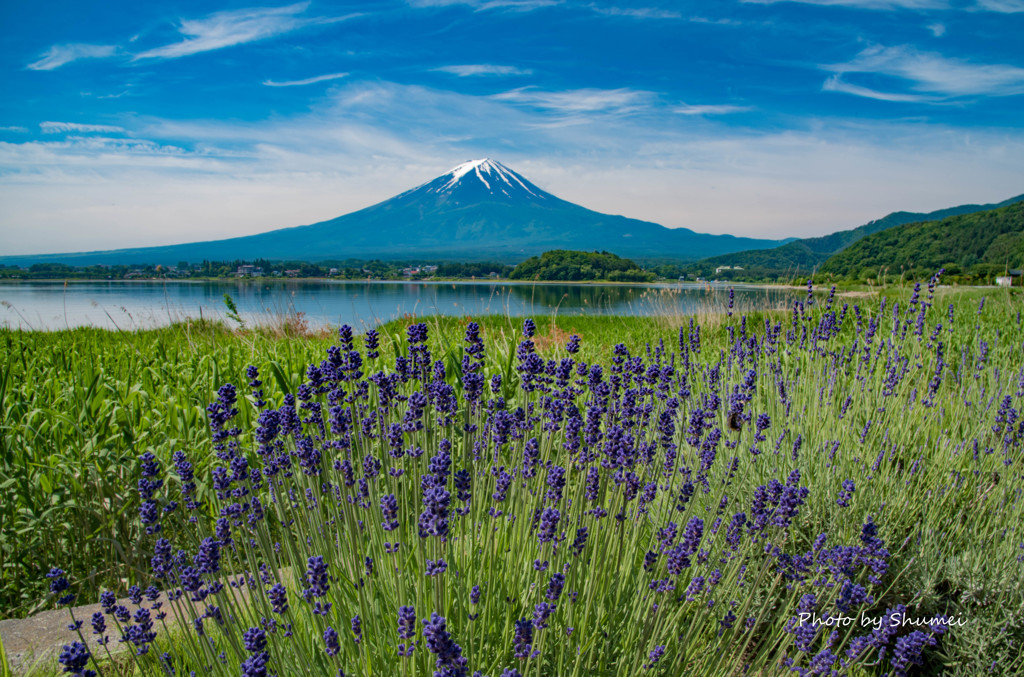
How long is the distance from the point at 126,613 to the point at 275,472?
55 centimetres

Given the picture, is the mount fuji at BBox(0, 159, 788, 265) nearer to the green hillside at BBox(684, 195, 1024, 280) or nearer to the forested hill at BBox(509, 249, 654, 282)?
the green hillside at BBox(684, 195, 1024, 280)

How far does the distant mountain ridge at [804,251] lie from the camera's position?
183 ft

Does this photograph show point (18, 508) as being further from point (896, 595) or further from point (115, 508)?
point (896, 595)

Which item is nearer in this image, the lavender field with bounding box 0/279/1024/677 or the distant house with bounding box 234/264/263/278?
the lavender field with bounding box 0/279/1024/677

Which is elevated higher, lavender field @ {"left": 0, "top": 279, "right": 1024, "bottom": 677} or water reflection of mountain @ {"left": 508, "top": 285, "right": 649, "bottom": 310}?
water reflection of mountain @ {"left": 508, "top": 285, "right": 649, "bottom": 310}

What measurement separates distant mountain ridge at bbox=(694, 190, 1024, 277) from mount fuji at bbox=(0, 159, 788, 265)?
135 ft

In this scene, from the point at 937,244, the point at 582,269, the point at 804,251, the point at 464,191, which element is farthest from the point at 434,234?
the point at 937,244

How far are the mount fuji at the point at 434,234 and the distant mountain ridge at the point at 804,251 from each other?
4100 centimetres

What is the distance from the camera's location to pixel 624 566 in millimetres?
2088

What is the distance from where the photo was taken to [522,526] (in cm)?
206

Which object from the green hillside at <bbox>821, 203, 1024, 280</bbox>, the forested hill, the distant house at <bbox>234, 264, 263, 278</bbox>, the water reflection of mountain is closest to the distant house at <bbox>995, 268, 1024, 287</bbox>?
the water reflection of mountain

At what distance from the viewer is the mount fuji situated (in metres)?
162

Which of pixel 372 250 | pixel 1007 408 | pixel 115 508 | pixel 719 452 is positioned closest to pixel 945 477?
pixel 1007 408

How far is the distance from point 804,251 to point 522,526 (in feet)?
393
